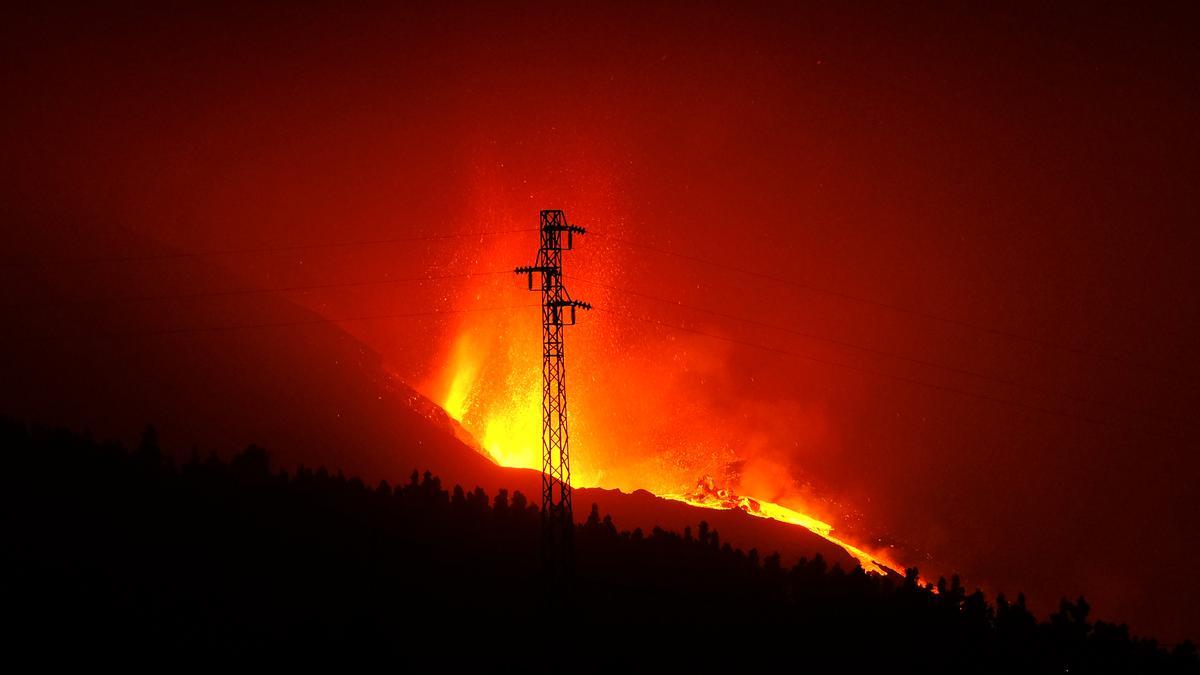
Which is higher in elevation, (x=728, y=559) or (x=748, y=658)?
(x=728, y=559)

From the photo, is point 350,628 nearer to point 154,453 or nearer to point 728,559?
point 154,453

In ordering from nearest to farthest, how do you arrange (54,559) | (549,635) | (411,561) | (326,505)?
(549,635) → (54,559) → (411,561) → (326,505)

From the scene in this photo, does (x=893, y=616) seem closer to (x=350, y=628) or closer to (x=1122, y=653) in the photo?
(x=1122, y=653)

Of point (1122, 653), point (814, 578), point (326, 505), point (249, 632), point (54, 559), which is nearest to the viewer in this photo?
point (249, 632)

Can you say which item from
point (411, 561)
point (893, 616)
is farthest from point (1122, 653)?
point (411, 561)

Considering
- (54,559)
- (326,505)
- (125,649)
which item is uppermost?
(326,505)

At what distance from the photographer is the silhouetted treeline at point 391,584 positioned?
98938mm

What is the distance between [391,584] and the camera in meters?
118

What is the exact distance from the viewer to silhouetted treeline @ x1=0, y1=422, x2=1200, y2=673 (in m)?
98.9

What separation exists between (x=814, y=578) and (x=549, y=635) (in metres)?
86.1

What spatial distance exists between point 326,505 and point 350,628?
42.2 metres

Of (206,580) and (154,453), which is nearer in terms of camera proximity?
(206,580)

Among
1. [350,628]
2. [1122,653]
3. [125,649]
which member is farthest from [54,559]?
[1122,653]

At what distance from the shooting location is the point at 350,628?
331 feet
